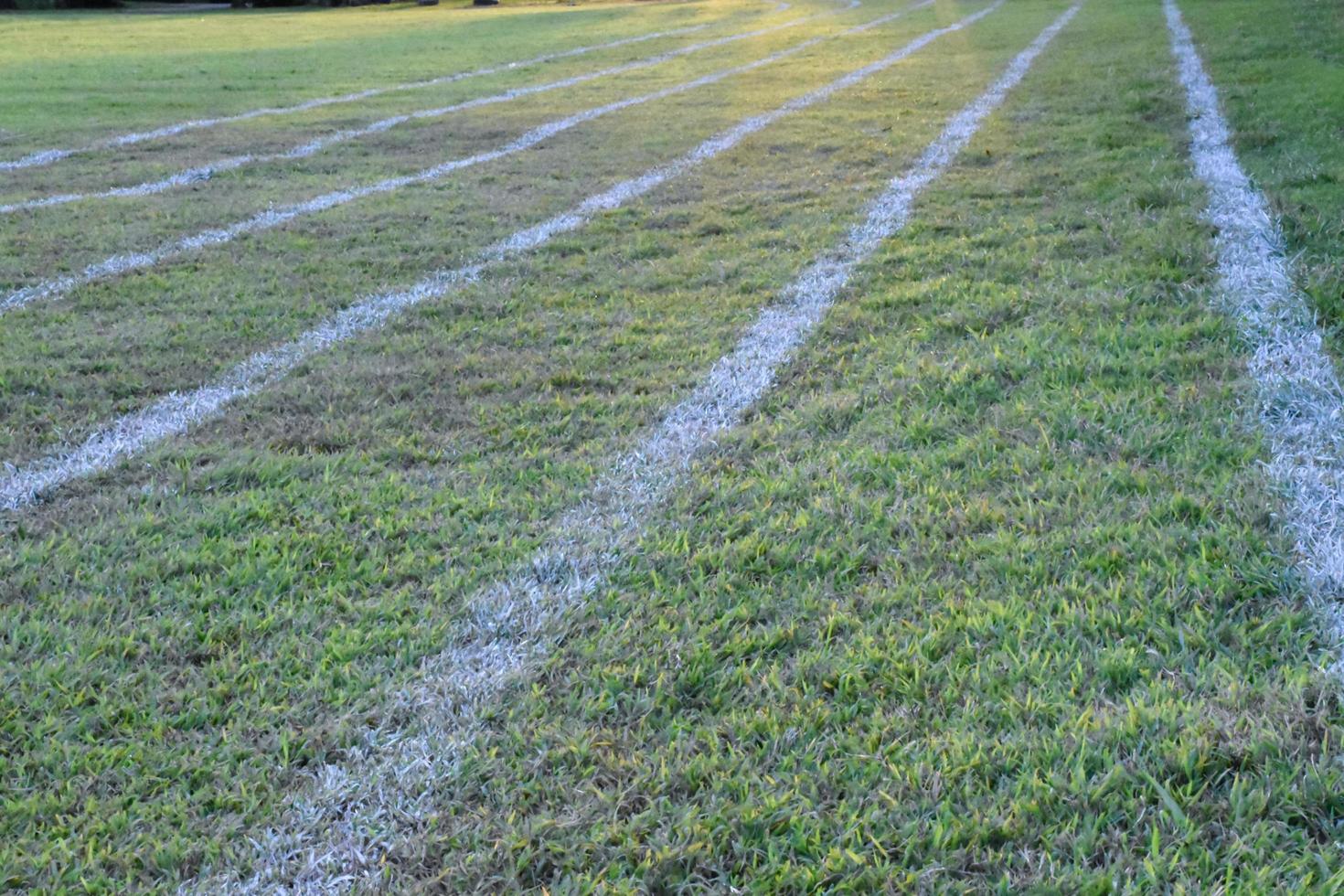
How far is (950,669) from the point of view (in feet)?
6.69

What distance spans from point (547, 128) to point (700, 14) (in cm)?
1620

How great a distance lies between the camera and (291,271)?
4953mm

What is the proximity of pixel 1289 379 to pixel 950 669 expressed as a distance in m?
1.89

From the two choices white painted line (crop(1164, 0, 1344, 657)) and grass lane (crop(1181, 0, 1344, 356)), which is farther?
grass lane (crop(1181, 0, 1344, 356))

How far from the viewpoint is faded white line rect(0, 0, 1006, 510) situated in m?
2.97

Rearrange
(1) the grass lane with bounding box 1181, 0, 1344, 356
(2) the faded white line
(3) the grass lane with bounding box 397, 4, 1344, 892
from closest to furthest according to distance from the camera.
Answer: (3) the grass lane with bounding box 397, 4, 1344, 892, (2) the faded white line, (1) the grass lane with bounding box 1181, 0, 1344, 356

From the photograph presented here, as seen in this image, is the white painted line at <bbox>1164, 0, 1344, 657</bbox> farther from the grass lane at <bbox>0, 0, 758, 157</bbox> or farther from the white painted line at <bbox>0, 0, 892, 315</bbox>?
the grass lane at <bbox>0, 0, 758, 157</bbox>

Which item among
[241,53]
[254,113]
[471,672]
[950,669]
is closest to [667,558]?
[471,672]

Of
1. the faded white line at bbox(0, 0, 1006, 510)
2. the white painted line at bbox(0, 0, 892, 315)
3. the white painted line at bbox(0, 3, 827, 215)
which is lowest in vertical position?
the faded white line at bbox(0, 0, 1006, 510)

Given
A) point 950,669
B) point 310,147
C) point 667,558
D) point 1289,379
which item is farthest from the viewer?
point 310,147

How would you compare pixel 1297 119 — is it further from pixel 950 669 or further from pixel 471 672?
pixel 471 672

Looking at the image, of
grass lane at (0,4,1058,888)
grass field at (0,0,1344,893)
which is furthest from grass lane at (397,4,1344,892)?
grass lane at (0,4,1058,888)

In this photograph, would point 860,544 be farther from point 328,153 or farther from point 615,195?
point 328,153

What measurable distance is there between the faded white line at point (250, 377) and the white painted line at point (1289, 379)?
318 centimetres
